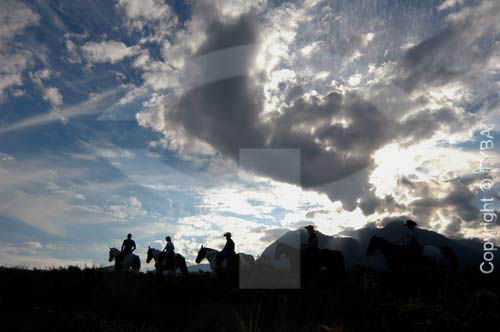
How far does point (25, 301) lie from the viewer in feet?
32.1

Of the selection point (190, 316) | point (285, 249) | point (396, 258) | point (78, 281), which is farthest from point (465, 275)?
point (78, 281)

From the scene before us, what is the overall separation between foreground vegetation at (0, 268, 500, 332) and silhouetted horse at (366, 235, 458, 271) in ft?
7.72

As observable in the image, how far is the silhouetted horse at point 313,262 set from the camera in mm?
15078

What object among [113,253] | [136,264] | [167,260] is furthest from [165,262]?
[113,253]

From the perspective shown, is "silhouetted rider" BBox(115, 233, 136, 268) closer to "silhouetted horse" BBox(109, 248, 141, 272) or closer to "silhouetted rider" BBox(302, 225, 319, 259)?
"silhouetted horse" BBox(109, 248, 141, 272)

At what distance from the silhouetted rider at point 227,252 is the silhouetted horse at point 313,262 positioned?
2.13 metres

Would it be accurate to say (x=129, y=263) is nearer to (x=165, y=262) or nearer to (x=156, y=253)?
(x=156, y=253)

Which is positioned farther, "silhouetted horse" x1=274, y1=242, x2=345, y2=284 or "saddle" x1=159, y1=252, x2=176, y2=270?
"saddle" x1=159, y1=252, x2=176, y2=270

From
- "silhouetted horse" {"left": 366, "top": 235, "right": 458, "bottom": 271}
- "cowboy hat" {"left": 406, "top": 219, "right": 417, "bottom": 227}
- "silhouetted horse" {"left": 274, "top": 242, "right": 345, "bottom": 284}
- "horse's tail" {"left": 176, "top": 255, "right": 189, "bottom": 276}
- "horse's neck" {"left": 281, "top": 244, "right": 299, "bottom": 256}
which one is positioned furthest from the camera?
"horse's tail" {"left": 176, "top": 255, "right": 189, "bottom": 276}

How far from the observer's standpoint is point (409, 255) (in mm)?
13969

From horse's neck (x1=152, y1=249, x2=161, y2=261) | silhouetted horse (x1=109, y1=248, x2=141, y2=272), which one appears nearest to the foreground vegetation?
horse's neck (x1=152, y1=249, x2=161, y2=261)

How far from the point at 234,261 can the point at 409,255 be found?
7.68 metres

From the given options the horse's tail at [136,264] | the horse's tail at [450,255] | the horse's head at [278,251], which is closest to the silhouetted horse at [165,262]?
the horse's tail at [136,264]

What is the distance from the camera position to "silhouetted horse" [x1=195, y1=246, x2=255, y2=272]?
1526 cm
